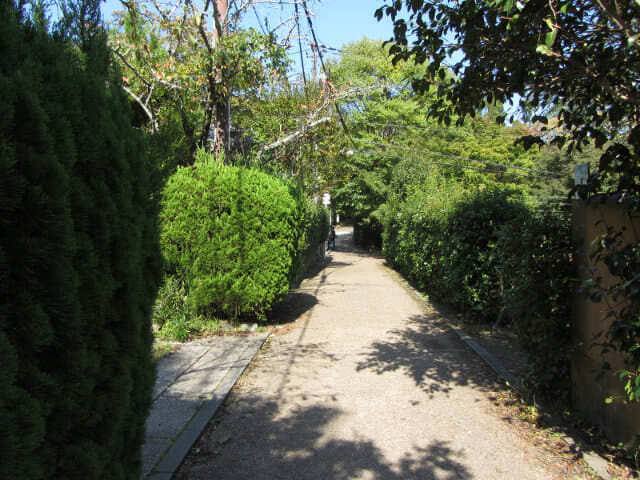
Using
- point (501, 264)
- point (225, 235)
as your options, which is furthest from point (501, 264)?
point (225, 235)

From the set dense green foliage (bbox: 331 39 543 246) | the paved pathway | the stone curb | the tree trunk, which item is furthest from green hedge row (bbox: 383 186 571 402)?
dense green foliage (bbox: 331 39 543 246)

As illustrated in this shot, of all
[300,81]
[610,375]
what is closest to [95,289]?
[610,375]

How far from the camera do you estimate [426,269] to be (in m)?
11.5

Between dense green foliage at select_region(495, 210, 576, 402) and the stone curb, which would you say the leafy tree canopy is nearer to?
dense green foliage at select_region(495, 210, 576, 402)

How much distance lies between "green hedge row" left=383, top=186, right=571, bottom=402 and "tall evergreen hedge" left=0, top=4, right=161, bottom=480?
11.5 feet

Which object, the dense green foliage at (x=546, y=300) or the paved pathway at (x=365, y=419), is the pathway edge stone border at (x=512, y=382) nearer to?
the paved pathway at (x=365, y=419)

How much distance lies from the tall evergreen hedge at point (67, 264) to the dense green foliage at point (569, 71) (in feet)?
9.01

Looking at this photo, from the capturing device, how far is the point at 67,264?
169cm

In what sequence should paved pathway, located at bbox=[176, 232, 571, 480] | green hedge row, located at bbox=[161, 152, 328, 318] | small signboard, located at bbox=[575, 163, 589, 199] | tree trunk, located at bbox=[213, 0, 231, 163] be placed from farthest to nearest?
1. tree trunk, located at bbox=[213, 0, 231, 163]
2. green hedge row, located at bbox=[161, 152, 328, 318]
3. small signboard, located at bbox=[575, 163, 589, 199]
4. paved pathway, located at bbox=[176, 232, 571, 480]

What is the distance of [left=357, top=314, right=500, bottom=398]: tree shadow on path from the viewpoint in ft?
17.8

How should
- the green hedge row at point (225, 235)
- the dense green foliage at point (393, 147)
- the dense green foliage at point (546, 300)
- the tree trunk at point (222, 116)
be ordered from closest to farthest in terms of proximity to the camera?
the dense green foliage at point (546, 300) < the green hedge row at point (225, 235) < the tree trunk at point (222, 116) < the dense green foliage at point (393, 147)

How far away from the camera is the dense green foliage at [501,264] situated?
4.19 m

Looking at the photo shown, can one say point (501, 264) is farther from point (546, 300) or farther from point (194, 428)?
point (194, 428)

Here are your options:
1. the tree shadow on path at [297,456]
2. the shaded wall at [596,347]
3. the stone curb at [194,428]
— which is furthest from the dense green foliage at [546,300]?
the stone curb at [194,428]
